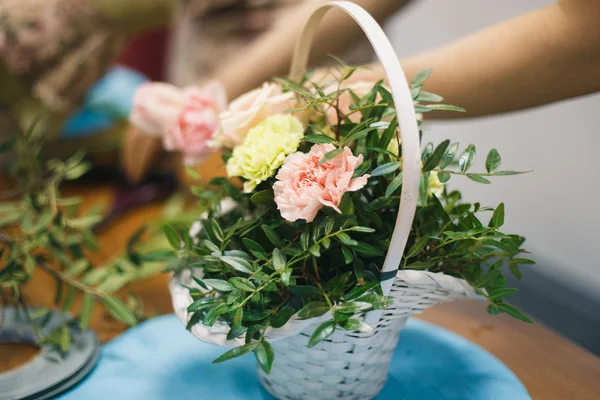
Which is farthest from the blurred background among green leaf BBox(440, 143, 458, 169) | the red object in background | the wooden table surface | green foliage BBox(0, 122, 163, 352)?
the red object in background

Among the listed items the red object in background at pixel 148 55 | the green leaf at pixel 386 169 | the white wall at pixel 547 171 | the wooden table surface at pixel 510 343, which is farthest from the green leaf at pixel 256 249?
the red object in background at pixel 148 55

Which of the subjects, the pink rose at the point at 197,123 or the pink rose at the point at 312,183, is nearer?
the pink rose at the point at 312,183

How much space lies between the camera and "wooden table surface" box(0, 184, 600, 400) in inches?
21.7

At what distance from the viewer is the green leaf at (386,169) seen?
402mm

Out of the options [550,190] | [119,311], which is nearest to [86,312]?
[119,311]

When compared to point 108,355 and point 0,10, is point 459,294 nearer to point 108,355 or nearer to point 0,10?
point 108,355

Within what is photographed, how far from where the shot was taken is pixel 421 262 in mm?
437

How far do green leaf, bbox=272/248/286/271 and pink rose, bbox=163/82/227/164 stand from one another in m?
0.21

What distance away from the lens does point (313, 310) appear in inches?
16.1

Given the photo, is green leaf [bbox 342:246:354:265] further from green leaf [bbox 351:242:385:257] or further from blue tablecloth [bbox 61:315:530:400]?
blue tablecloth [bbox 61:315:530:400]

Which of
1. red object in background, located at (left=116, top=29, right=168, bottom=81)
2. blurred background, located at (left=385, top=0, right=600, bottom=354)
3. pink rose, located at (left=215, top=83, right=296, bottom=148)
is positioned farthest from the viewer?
red object in background, located at (left=116, top=29, right=168, bottom=81)

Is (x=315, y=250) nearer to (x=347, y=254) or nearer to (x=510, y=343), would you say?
(x=347, y=254)

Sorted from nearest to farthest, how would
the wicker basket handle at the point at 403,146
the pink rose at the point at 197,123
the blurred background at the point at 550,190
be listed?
the wicker basket handle at the point at 403,146, the pink rose at the point at 197,123, the blurred background at the point at 550,190

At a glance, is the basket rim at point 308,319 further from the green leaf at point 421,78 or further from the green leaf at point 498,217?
the green leaf at point 421,78
